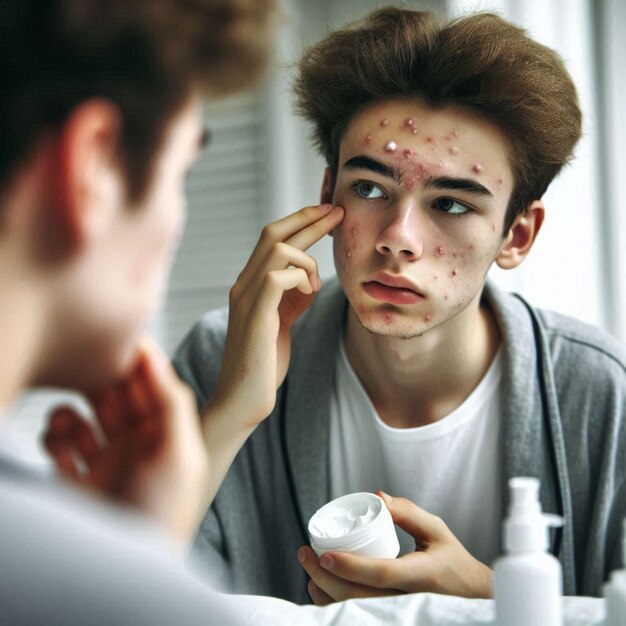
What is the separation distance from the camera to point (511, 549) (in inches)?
22.7

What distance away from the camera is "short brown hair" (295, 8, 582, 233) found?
1013 millimetres

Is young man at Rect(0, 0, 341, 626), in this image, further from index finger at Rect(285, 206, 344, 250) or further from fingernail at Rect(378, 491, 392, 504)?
index finger at Rect(285, 206, 344, 250)

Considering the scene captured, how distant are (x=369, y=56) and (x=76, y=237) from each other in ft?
2.50

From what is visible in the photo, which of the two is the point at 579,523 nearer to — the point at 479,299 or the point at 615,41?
the point at 479,299

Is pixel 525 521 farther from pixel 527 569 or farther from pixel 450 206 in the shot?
pixel 450 206

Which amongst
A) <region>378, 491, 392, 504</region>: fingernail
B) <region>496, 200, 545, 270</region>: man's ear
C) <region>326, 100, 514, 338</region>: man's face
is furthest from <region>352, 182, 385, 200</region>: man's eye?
<region>378, 491, 392, 504</region>: fingernail

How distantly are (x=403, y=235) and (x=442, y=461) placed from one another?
12.7 inches

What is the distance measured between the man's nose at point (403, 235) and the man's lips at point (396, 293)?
32mm

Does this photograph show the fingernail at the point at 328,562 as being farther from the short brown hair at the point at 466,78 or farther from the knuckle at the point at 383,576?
the short brown hair at the point at 466,78

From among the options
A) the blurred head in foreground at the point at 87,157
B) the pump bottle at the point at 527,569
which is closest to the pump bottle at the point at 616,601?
the pump bottle at the point at 527,569

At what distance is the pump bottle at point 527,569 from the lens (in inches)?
22.3

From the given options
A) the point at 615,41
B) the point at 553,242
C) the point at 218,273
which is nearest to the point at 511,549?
the point at 553,242

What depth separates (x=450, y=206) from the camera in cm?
102

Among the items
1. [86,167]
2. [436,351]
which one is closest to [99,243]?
[86,167]
